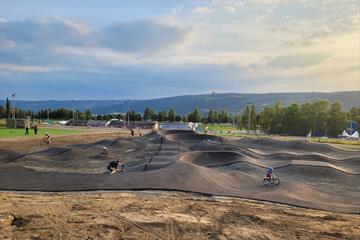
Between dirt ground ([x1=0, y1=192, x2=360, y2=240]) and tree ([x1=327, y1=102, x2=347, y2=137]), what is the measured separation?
87670mm

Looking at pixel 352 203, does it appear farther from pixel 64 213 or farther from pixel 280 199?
pixel 64 213

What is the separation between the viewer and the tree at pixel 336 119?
325 ft

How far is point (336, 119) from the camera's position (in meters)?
99.9

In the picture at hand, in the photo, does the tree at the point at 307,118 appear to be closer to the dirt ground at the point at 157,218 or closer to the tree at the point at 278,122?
the tree at the point at 278,122

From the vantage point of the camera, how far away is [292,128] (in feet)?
350

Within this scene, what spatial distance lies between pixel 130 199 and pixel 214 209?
385 centimetres

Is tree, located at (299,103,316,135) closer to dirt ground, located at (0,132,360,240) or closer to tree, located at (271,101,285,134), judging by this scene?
tree, located at (271,101,285,134)

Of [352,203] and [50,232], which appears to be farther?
[352,203]

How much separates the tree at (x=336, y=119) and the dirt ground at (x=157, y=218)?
8767 centimetres

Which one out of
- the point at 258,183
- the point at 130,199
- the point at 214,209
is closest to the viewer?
the point at 214,209

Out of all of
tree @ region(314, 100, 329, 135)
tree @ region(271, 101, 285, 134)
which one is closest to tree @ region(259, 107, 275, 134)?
tree @ region(271, 101, 285, 134)

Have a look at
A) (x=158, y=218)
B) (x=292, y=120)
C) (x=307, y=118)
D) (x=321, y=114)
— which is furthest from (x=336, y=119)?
(x=158, y=218)

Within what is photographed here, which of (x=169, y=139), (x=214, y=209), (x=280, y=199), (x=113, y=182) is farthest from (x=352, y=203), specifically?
(x=169, y=139)

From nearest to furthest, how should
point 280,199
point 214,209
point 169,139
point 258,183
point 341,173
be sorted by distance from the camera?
point 214,209 → point 280,199 → point 258,183 → point 341,173 → point 169,139
